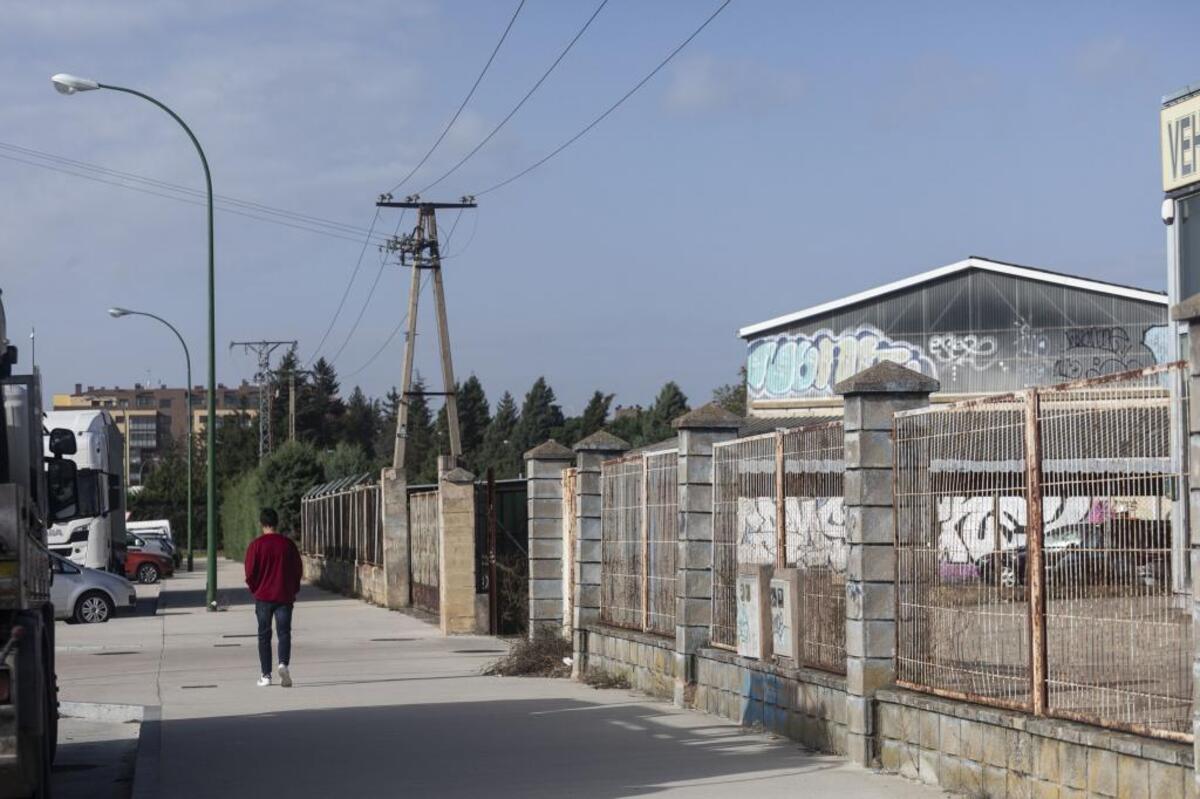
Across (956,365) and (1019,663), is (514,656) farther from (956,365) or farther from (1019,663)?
(956,365)

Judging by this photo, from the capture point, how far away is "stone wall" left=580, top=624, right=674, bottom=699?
597 inches

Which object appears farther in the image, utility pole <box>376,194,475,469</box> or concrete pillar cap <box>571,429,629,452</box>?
utility pole <box>376,194,475,469</box>

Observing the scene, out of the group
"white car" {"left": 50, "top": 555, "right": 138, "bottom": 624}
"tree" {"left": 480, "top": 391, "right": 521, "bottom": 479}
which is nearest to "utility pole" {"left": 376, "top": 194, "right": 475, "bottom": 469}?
"white car" {"left": 50, "top": 555, "right": 138, "bottom": 624}

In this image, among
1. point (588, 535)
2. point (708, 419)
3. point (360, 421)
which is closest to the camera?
point (708, 419)

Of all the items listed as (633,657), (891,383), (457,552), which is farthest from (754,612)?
(457,552)

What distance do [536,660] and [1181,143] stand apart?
8.82 meters

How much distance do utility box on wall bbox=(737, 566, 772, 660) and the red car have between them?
38687 mm

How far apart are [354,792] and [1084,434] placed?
4860 millimetres

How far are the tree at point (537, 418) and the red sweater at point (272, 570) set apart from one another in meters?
118

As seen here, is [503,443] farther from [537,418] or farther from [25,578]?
[25,578]

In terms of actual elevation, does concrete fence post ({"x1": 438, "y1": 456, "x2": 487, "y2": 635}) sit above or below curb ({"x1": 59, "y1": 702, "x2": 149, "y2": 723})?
above

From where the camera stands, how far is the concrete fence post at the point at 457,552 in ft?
81.6

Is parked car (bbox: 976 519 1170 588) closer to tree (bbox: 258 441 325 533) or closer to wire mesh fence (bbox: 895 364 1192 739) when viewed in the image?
wire mesh fence (bbox: 895 364 1192 739)

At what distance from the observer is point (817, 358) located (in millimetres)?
56312
